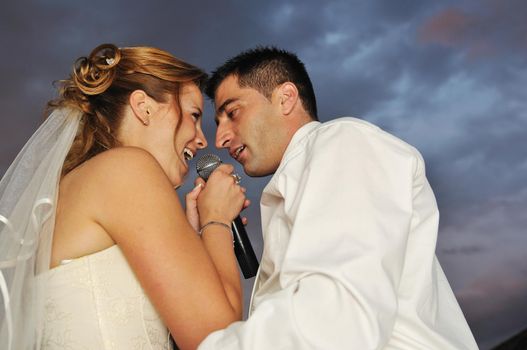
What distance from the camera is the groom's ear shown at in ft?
12.3

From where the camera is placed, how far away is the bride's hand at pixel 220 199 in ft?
9.34

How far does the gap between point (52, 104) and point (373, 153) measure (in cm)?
170

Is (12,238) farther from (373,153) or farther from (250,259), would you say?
(373,153)

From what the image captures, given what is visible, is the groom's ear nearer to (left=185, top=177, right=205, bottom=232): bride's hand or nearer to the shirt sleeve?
(left=185, top=177, right=205, bottom=232): bride's hand

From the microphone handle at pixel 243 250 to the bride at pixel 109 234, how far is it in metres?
0.23

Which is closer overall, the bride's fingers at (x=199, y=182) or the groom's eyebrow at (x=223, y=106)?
the bride's fingers at (x=199, y=182)

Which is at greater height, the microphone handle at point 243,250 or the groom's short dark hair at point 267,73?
the groom's short dark hair at point 267,73

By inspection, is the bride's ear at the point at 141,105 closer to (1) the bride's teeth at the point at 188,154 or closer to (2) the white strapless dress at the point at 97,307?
(1) the bride's teeth at the point at 188,154

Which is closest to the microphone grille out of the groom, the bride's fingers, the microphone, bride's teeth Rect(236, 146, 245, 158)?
the bride's fingers

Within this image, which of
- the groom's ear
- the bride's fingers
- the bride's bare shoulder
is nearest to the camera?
the bride's bare shoulder

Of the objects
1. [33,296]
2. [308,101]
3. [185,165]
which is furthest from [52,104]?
[308,101]

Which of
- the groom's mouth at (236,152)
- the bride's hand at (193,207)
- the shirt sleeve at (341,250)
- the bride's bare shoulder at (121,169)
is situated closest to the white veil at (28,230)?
the bride's bare shoulder at (121,169)

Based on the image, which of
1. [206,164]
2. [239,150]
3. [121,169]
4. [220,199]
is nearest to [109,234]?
[121,169]

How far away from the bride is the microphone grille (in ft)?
1.20
